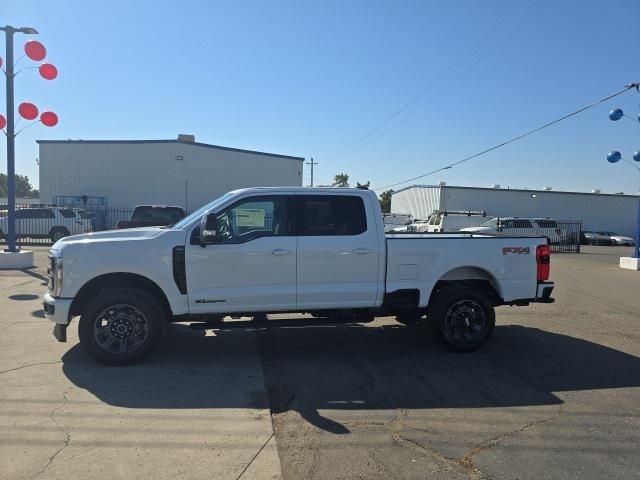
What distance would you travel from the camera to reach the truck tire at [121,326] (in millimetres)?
5816

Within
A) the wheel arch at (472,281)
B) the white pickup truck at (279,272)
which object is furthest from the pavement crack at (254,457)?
the wheel arch at (472,281)

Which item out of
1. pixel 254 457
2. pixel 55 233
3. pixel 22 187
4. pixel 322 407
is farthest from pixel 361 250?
pixel 22 187

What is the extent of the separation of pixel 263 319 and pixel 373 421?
2.21 metres

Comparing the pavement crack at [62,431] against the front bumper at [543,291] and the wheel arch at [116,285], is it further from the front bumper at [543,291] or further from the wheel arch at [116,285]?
the front bumper at [543,291]

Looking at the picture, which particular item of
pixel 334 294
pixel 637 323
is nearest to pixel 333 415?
pixel 334 294

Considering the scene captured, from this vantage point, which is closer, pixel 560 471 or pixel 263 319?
pixel 560 471

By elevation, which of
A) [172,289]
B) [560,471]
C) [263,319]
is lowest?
[560,471]

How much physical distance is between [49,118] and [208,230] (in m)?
11.2

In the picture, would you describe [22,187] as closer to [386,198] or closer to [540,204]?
[386,198]

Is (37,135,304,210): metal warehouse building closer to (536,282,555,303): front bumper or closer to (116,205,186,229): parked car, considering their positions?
(116,205,186,229): parked car

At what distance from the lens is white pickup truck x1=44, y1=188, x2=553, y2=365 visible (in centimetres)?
586

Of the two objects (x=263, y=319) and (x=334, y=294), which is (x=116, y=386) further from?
(x=334, y=294)

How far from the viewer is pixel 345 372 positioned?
5.85 meters

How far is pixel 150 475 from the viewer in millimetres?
3508
